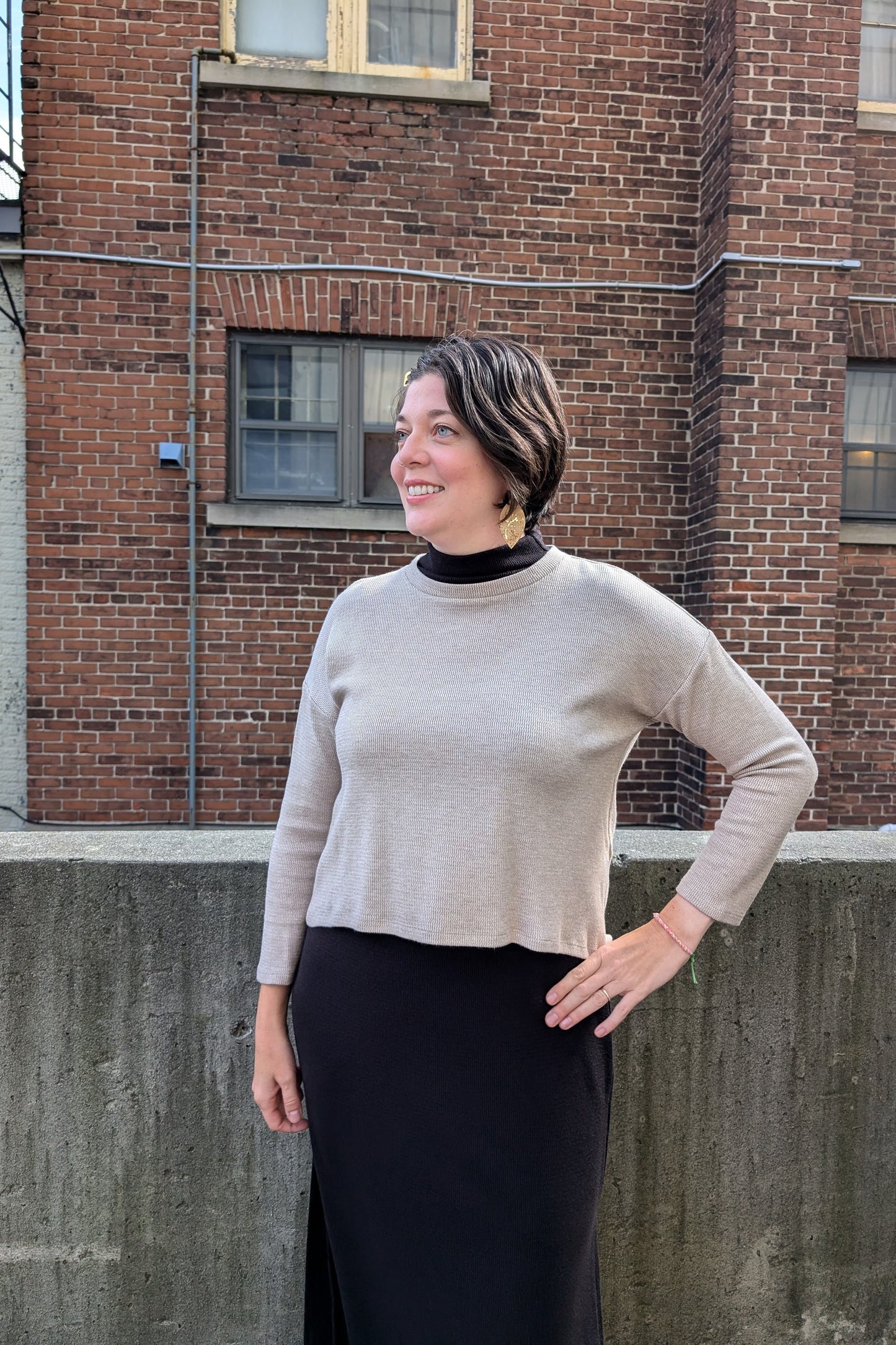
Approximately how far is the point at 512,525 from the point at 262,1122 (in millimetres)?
1391

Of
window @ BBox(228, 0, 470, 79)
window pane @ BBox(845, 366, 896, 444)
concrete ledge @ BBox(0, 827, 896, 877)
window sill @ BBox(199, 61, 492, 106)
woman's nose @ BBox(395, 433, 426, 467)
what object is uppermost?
window @ BBox(228, 0, 470, 79)

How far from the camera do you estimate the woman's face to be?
146 centimetres

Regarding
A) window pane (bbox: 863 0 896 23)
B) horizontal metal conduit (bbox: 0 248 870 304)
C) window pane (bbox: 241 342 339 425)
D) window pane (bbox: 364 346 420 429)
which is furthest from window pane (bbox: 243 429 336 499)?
window pane (bbox: 863 0 896 23)

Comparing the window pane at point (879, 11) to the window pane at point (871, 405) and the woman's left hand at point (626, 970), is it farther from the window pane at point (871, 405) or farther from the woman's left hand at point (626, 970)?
the woman's left hand at point (626, 970)

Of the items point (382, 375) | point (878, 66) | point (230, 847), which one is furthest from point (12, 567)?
point (878, 66)

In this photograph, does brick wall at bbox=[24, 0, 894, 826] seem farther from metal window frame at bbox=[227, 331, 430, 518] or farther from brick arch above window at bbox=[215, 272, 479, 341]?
metal window frame at bbox=[227, 331, 430, 518]

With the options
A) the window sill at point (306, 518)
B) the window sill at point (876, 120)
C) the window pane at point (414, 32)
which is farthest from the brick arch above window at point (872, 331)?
the window sill at point (306, 518)

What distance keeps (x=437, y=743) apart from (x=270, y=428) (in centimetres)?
557

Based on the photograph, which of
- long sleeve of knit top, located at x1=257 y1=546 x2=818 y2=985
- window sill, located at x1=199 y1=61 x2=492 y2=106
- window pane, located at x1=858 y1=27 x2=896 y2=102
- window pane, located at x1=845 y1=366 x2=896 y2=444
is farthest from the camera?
window pane, located at x1=845 y1=366 x2=896 y2=444

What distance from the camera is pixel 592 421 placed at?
6.57 metres

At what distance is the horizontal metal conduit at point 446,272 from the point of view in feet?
20.0

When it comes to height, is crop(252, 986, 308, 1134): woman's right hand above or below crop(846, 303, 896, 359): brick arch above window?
below

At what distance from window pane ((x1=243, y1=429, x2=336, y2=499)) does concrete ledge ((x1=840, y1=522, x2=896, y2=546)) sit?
3624mm

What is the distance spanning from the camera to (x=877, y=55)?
675 cm
